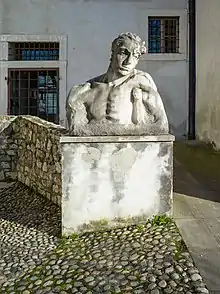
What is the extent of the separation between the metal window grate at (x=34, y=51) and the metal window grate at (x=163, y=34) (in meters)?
2.59

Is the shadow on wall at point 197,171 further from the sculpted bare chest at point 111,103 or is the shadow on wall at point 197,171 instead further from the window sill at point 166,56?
the window sill at point 166,56

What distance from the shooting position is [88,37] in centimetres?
1095

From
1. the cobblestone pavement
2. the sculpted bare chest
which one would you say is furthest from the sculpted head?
the cobblestone pavement

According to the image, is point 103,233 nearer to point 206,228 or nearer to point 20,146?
point 206,228

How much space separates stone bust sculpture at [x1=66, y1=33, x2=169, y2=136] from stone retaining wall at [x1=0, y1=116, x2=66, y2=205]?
1.03m

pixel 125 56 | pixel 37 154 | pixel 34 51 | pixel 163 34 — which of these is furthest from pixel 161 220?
pixel 34 51

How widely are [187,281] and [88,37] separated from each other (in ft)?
29.6

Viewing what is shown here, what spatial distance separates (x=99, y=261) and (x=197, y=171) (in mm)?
3554

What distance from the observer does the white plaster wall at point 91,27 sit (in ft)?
35.5

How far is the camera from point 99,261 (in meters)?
3.27

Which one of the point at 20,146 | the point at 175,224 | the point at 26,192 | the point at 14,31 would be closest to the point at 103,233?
the point at 175,224

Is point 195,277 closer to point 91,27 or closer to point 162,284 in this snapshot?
point 162,284

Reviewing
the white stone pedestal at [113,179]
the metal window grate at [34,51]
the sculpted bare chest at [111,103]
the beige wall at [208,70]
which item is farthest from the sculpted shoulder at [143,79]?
the metal window grate at [34,51]

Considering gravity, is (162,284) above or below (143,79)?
below
